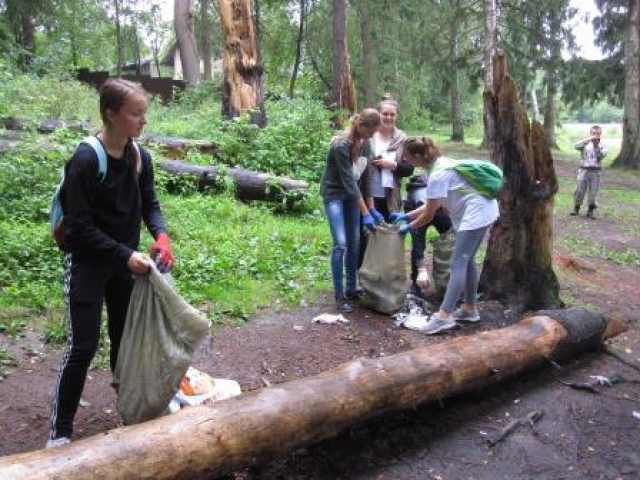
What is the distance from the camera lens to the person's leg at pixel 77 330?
10.00 ft

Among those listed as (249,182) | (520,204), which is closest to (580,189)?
(249,182)

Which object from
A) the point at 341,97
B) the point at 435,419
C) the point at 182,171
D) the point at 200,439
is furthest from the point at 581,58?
the point at 200,439

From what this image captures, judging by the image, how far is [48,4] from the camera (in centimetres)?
2647

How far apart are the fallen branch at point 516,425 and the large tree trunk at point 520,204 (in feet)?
6.29

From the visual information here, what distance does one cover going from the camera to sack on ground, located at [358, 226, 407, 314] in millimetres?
5664

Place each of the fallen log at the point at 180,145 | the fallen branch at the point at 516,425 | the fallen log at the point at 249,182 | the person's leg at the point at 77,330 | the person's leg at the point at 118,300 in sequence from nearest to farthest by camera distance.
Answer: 1. the person's leg at the point at 77,330
2. the person's leg at the point at 118,300
3. the fallen branch at the point at 516,425
4. the fallen log at the point at 249,182
5. the fallen log at the point at 180,145

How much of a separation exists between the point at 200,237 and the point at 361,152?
2.57 m

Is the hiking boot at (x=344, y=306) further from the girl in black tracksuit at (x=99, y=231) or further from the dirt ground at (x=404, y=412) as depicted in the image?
the girl in black tracksuit at (x=99, y=231)

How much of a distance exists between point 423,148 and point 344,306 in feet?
5.57

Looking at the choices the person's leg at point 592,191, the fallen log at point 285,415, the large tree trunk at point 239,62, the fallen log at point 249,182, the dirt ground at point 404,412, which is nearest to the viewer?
the fallen log at point 285,415

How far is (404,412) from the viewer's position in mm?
3994

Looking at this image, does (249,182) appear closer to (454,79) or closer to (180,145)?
→ (180,145)

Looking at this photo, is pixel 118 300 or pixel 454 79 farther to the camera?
pixel 454 79

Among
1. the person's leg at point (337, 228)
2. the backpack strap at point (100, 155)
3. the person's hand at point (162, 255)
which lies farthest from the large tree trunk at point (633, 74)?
the backpack strap at point (100, 155)
